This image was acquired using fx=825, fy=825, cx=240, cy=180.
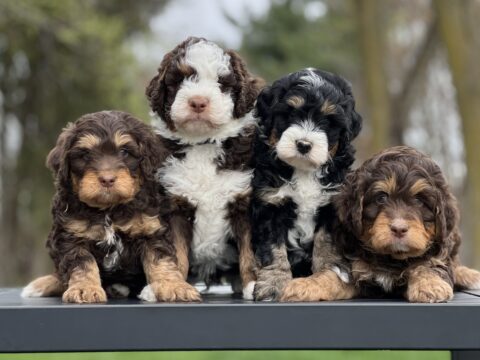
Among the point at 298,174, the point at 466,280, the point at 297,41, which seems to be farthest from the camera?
the point at 297,41

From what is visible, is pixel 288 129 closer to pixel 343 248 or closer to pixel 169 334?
pixel 343 248

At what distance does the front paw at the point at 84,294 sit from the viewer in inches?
165

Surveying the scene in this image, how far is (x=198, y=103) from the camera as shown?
455 centimetres

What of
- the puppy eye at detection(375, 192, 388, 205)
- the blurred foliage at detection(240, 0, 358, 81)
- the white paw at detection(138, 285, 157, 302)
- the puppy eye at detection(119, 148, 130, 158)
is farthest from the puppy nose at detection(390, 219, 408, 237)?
the blurred foliage at detection(240, 0, 358, 81)

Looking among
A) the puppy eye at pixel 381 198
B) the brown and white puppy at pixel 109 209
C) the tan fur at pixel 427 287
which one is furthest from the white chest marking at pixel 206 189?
the tan fur at pixel 427 287

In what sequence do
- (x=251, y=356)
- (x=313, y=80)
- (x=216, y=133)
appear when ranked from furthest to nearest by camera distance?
(x=251, y=356) < (x=216, y=133) < (x=313, y=80)

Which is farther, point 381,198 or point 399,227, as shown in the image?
point 381,198

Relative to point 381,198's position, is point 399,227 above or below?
below

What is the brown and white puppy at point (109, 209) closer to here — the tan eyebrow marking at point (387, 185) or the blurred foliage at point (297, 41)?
the tan eyebrow marking at point (387, 185)

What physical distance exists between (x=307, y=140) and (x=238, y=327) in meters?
1.10

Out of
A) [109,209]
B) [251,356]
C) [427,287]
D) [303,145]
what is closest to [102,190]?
[109,209]

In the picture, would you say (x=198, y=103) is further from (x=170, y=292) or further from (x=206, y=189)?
(x=170, y=292)

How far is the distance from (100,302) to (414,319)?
1.57 m

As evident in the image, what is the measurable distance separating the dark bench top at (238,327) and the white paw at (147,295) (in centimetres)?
45
